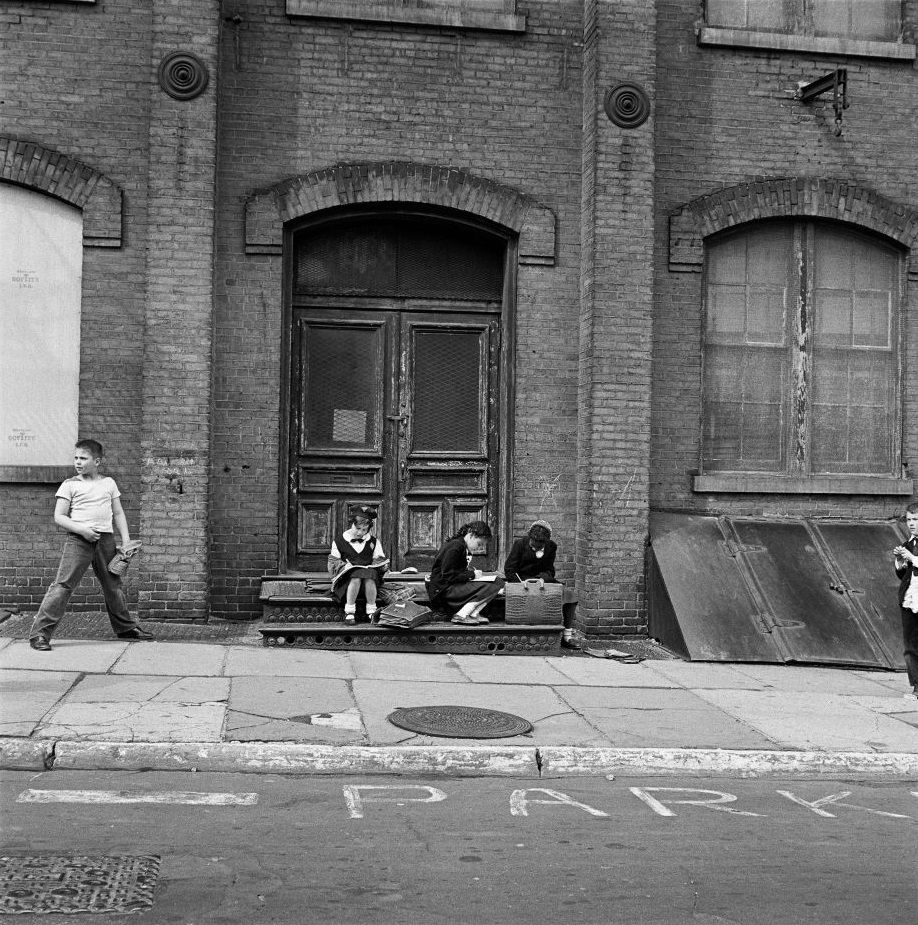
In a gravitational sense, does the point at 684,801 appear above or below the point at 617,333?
below

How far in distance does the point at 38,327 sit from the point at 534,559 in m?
5.17

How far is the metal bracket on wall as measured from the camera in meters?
11.6

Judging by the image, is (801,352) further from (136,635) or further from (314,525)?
(136,635)

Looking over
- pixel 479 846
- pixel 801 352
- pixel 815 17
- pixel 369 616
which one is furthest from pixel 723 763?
pixel 815 17

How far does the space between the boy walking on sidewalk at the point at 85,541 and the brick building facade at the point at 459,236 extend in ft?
2.97

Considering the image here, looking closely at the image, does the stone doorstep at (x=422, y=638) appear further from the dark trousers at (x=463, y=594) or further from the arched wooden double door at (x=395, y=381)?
the arched wooden double door at (x=395, y=381)

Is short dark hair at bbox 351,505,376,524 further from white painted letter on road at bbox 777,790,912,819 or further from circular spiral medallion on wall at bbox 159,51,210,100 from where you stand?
white painted letter on road at bbox 777,790,912,819

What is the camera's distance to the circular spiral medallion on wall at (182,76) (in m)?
10.9

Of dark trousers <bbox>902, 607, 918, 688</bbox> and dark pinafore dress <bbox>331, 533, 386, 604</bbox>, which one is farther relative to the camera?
dark pinafore dress <bbox>331, 533, 386, 604</bbox>

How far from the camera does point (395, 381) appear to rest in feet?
39.0

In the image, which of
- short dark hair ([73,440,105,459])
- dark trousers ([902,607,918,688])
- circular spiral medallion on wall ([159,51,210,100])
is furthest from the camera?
circular spiral medallion on wall ([159,51,210,100])

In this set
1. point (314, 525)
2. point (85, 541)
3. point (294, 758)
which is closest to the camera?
point (294, 758)

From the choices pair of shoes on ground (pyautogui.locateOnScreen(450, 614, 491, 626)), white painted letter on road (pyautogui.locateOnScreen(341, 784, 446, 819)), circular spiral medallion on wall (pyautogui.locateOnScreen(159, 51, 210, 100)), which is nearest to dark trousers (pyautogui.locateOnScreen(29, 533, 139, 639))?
pair of shoes on ground (pyautogui.locateOnScreen(450, 614, 491, 626))

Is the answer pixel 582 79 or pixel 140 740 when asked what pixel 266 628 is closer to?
pixel 140 740
